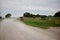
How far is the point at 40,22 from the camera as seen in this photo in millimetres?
1702

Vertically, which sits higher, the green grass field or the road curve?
the green grass field

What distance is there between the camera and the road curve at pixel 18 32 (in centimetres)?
166

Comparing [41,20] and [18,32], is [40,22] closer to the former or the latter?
[41,20]

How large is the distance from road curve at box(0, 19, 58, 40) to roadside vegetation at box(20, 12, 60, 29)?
0.07m

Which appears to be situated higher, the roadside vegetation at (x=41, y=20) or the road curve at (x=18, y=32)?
the roadside vegetation at (x=41, y=20)

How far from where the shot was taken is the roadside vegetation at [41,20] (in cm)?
170

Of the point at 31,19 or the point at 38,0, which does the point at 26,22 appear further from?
the point at 38,0

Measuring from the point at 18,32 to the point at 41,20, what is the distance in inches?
14.5

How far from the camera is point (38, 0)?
1738 mm

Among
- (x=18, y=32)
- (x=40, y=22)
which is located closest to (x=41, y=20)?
(x=40, y=22)

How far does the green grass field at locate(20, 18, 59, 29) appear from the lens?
1694mm

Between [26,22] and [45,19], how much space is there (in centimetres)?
28

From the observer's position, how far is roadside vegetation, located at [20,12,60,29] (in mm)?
1696

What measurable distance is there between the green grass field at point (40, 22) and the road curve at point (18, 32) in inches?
2.4
